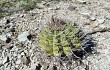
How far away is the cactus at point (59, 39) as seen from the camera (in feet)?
11.5

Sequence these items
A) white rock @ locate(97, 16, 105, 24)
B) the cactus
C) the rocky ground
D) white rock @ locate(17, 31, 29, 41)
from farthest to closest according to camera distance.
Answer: white rock @ locate(97, 16, 105, 24), white rock @ locate(17, 31, 29, 41), the rocky ground, the cactus

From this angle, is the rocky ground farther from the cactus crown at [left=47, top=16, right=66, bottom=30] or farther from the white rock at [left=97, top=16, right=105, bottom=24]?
the cactus crown at [left=47, top=16, right=66, bottom=30]

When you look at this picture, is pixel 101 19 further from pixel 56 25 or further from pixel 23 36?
pixel 23 36

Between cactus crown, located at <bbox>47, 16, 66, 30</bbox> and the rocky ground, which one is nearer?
cactus crown, located at <bbox>47, 16, 66, 30</bbox>

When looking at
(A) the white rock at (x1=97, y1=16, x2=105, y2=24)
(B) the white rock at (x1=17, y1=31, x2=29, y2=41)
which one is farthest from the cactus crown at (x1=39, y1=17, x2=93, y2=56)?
(A) the white rock at (x1=97, y1=16, x2=105, y2=24)

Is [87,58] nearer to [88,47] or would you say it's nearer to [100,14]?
[88,47]

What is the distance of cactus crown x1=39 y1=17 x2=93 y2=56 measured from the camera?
11.5 feet

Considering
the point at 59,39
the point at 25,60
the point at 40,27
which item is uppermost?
the point at 59,39

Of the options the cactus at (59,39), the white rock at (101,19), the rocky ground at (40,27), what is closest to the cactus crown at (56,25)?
the cactus at (59,39)

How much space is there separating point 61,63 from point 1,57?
1023 mm

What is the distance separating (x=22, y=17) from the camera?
4875 mm

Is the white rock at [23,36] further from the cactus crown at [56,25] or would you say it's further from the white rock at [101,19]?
the white rock at [101,19]

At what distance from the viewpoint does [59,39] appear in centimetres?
354

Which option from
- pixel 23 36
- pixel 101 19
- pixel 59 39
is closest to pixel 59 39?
pixel 59 39
